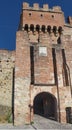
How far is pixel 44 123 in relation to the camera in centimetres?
1480

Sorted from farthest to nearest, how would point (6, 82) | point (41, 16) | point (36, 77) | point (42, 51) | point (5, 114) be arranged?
point (41, 16) < point (42, 51) < point (6, 82) < point (36, 77) < point (5, 114)

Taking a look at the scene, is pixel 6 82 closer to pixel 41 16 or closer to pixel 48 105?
pixel 48 105

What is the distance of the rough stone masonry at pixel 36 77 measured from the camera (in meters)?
15.7

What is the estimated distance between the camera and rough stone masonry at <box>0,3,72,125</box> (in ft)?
51.5

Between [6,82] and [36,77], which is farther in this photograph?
[6,82]

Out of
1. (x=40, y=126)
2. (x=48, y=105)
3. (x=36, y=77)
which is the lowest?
(x=40, y=126)

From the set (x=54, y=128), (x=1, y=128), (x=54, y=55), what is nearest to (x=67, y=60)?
(x=54, y=55)

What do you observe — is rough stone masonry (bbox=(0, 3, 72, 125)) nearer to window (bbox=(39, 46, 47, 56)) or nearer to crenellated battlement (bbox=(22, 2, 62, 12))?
window (bbox=(39, 46, 47, 56))

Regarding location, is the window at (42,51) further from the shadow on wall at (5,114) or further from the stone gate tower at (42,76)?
the shadow on wall at (5,114)

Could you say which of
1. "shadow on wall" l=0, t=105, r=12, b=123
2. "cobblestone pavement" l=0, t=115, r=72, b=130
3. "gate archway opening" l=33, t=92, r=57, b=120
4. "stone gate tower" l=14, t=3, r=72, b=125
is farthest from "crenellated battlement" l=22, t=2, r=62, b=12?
"cobblestone pavement" l=0, t=115, r=72, b=130

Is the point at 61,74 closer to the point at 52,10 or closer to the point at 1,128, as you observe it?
the point at 1,128

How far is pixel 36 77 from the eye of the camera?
1706cm

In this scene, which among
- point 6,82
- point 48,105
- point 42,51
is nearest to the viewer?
point 6,82

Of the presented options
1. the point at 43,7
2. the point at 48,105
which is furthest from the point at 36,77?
the point at 43,7
